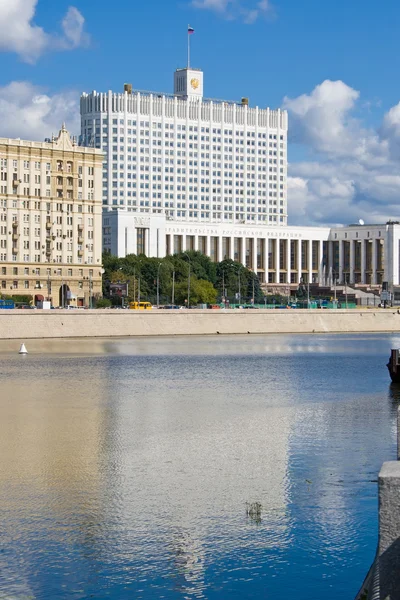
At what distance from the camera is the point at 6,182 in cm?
16862

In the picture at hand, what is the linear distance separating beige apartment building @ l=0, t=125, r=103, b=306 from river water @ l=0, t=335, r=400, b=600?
Answer: 113 metres

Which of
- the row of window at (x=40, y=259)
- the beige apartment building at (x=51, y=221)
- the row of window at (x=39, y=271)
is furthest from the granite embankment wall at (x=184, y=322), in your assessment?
the row of window at (x=40, y=259)

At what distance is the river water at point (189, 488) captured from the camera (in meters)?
19.3

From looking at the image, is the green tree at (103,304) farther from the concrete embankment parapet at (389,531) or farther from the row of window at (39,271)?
the concrete embankment parapet at (389,531)

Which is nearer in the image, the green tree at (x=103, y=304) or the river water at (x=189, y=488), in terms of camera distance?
the river water at (x=189, y=488)

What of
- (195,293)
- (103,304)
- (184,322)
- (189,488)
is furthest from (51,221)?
(189,488)

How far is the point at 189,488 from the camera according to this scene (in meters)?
27.1

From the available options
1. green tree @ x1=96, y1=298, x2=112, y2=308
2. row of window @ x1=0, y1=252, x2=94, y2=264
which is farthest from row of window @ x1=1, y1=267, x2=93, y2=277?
green tree @ x1=96, y1=298, x2=112, y2=308

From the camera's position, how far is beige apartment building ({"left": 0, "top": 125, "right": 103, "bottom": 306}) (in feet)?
557

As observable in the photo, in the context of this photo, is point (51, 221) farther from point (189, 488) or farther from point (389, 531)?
point (389, 531)

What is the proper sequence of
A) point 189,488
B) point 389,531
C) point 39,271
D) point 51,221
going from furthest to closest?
point 51,221 → point 39,271 → point 189,488 → point 389,531

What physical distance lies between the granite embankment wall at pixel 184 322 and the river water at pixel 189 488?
201 feet

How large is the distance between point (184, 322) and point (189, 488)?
360 feet

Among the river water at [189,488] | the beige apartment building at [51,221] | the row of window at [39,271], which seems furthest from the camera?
the row of window at [39,271]
